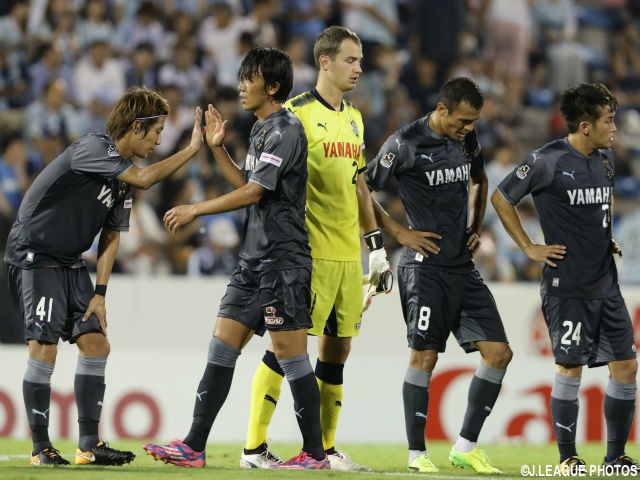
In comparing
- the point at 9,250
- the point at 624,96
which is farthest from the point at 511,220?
the point at 624,96

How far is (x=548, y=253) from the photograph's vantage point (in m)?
7.31

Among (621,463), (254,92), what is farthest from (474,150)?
(621,463)

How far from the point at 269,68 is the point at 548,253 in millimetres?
2115

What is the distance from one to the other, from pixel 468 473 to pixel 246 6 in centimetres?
1002

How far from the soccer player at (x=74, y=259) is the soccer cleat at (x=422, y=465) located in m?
1.72

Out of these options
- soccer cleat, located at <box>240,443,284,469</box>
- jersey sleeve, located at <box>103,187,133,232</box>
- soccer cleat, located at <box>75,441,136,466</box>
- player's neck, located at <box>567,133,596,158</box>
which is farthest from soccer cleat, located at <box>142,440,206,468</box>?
player's neck, located at <box>567,133,596,158</box>

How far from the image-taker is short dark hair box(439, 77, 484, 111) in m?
7.26

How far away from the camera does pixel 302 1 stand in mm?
16031

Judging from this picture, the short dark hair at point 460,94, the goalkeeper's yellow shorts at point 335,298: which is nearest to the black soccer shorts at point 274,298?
the goalkeeper's yellow shorts at point 335,298

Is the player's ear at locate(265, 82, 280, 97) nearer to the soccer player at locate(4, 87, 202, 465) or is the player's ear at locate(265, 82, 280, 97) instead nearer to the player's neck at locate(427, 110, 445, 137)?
the soccer player at locate(4, 87, 202, 465)

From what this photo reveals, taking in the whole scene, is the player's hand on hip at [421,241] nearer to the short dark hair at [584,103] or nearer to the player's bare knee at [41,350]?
the short dark hair at [584,103]

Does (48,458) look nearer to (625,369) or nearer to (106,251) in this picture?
(106,251)

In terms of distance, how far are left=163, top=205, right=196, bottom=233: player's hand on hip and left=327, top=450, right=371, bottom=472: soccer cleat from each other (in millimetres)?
1774

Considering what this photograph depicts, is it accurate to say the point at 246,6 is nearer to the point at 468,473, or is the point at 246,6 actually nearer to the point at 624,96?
the point at 624,96
